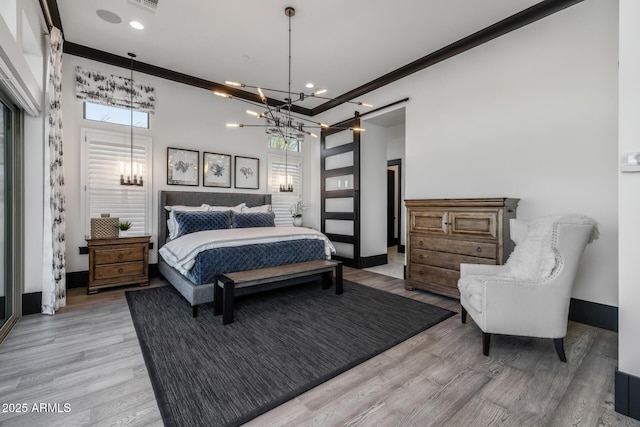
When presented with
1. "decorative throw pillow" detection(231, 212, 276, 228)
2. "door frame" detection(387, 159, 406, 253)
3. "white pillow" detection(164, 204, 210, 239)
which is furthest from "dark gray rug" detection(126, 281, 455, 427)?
"door frame" detection(387, 159, 406, 253)

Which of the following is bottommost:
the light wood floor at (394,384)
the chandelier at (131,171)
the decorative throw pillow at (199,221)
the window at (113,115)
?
the light wood floor at (394,384)

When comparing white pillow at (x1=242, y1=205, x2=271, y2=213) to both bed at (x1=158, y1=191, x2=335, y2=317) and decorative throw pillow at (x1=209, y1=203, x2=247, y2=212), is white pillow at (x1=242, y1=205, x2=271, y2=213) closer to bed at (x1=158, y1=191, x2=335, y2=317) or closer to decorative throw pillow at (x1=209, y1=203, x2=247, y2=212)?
decorative throw pillow at (x1=209, y1=203, x2=247, y2=212)

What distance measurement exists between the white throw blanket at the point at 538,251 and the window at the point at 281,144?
4.67 m

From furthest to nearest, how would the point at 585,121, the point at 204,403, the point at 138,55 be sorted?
the point at 138,55 → the point at 585,121 → the point at 204,403

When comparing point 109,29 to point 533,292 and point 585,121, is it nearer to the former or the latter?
point 533,292

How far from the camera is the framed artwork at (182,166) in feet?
15.2

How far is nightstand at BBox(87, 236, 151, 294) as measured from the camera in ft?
11.8

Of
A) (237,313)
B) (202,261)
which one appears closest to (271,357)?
(237,313)

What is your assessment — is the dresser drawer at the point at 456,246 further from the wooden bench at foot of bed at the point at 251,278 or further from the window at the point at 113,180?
the window at the point at 113,180

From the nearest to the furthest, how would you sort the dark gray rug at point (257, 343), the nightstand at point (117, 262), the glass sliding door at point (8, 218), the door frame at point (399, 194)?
the dark gray rug at point (257, 343) → the glass sliding door at point (8, 218) → the nightstand at point (117, 262) → the door frame at point (399, 194)

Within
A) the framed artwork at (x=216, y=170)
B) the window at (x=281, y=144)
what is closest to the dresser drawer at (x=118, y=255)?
the framed artwork at (x=216, y=170)

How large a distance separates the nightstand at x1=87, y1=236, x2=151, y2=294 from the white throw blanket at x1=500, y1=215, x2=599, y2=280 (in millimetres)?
4405

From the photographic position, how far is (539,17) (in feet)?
10.1

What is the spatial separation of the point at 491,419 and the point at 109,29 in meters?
5.28
